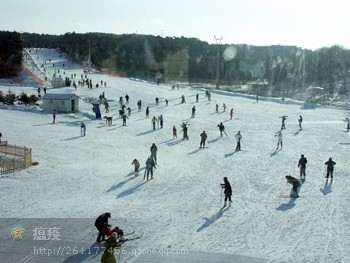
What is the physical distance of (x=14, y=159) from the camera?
17.6m

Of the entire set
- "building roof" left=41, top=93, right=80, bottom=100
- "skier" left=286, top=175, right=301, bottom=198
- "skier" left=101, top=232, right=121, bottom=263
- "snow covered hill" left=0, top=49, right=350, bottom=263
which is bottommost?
"snow covered hill" left=0, top=49, right=350, bottom=263

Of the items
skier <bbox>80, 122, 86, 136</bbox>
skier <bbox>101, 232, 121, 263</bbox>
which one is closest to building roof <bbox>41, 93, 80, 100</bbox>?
skier <bbox>80, 122, 86, 136</bbox>

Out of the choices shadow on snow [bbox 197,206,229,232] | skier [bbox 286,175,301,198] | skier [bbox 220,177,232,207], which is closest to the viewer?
shadow on snow [bbox 197,206,229,232]

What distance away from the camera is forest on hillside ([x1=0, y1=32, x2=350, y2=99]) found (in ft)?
349

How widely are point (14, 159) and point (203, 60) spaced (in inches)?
4017

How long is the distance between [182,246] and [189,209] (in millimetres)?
2922

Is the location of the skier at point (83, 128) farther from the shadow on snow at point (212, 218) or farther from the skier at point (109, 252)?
the skier at point (109, 252)

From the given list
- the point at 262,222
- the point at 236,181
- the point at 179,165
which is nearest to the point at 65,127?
the point at 179,165

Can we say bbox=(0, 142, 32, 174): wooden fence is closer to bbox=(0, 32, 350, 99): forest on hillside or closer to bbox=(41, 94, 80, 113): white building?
bbox=(41, 94, 80, 113): white building

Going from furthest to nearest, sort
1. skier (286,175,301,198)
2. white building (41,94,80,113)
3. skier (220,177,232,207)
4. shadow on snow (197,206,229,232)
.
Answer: white building (41,94,80,113) → skier (286,175,301,198) → skier (220,177,232,207) → shadow on snow (197,206,229,232)

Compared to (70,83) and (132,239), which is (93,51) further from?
(132,239)

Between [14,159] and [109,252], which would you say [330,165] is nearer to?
[109,252]

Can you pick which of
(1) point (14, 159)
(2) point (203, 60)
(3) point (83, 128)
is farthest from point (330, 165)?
(2) point (203, 60)

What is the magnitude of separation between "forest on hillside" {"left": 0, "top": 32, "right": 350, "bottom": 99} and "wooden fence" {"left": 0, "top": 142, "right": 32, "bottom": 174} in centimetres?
8056
